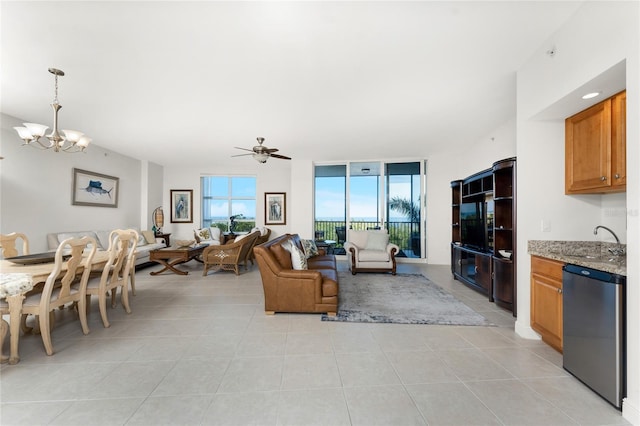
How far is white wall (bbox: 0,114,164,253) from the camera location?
3945 mm

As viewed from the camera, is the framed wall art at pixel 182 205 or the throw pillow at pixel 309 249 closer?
the throw pillow at pixel 309 249

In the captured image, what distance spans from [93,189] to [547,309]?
25.8ft

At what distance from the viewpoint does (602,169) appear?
6.70 feet

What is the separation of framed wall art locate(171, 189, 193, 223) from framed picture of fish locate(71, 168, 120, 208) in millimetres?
1684

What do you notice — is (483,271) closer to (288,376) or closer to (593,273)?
(593,273)

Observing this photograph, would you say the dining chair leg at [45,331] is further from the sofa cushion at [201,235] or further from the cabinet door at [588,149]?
the sofa cushion at [201,235]

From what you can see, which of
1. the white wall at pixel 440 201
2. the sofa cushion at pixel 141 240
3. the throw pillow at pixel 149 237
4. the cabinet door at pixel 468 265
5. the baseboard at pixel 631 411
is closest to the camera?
the baseboard at pixel 631 411

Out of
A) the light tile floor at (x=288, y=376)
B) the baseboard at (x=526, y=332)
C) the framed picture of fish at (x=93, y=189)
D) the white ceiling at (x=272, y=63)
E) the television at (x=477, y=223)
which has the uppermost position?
the white ceiling at (x=272, y=63)

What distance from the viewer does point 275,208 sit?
25.6ft

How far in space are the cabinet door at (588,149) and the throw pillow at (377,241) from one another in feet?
11.0

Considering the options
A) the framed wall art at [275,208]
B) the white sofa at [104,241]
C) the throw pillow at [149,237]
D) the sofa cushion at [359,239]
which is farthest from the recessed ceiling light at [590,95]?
the throw pillow at [149,237]

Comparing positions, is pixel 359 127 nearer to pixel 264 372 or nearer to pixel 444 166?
pixel 444 166

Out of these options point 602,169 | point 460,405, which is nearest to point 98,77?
point 460,405

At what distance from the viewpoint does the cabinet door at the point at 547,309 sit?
211 cm
